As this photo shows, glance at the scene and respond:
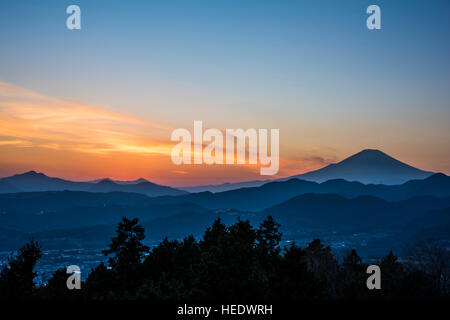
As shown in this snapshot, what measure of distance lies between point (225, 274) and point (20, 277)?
2316 centimetres

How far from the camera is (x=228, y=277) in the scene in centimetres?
2545

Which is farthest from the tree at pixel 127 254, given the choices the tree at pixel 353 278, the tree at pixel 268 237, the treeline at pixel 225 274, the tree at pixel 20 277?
the tree at pixel 353 278

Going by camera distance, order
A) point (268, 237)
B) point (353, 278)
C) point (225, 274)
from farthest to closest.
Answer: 1. point (268, 237)
2. point (353, 278)
3. point (225, 274)

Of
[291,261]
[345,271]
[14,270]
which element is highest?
[291,261]

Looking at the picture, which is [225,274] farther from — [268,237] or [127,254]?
[268,237]

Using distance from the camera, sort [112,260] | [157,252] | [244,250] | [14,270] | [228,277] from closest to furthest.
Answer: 1. [228,277]
2. [244,250]
3. [14,270]
4. [112,260]
5. [157,252]

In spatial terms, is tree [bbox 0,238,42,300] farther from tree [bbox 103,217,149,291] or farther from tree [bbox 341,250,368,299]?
tree [bbox 341,250,368,299]

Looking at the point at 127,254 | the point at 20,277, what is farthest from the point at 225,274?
the point at 20,277

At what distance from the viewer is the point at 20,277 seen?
34688mm

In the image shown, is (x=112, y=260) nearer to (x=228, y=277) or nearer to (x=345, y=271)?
(x=228, y=277)

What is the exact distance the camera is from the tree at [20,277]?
3284cm
